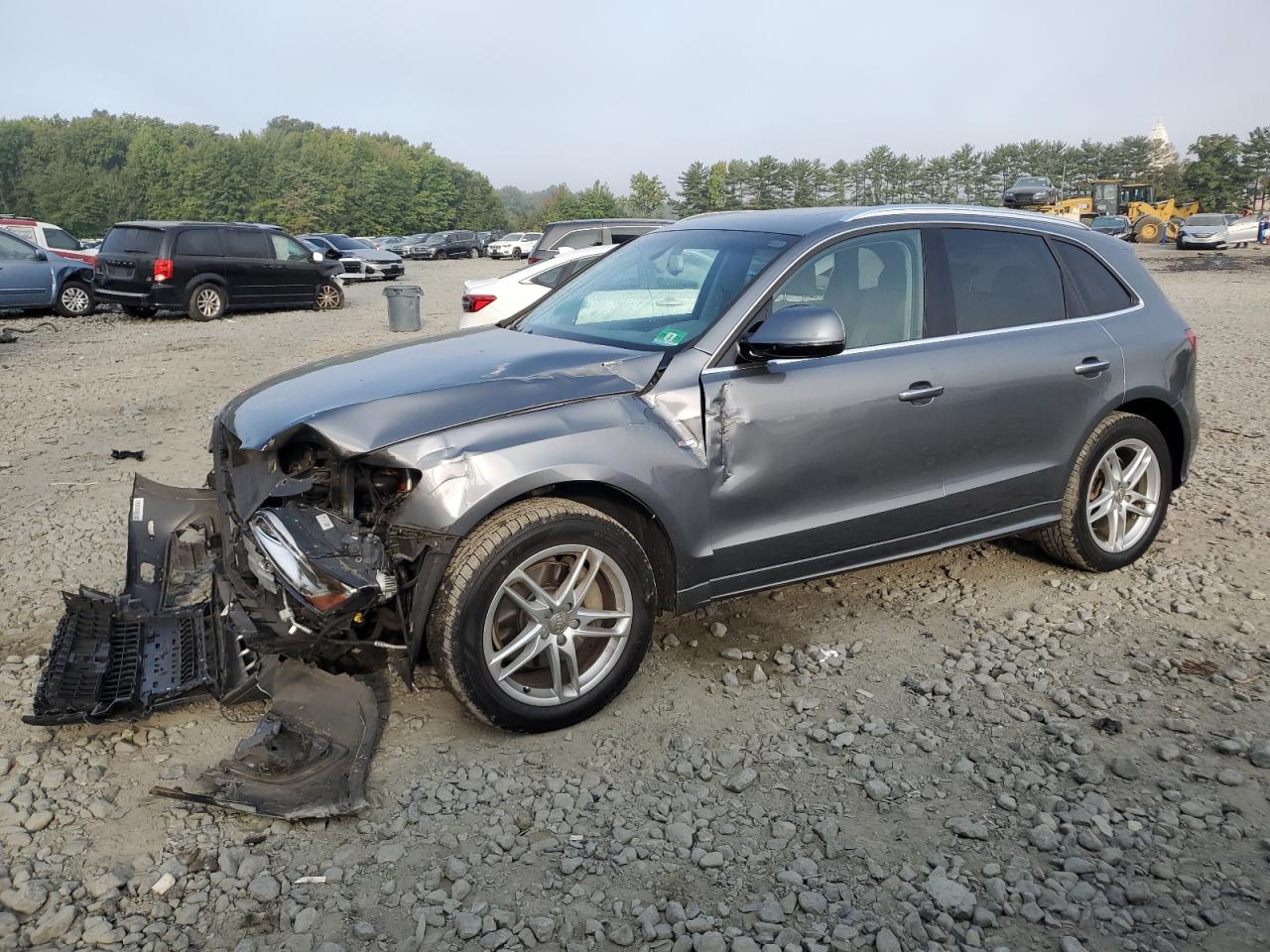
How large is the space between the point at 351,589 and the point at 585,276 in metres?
2.41

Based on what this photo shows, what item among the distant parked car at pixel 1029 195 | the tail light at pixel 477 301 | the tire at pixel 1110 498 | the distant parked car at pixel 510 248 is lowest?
the tire at pixel 1110 498

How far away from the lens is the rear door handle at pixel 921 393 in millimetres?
3986

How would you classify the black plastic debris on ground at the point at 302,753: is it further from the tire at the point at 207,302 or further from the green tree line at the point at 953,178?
the green tree line at the point at 953,178

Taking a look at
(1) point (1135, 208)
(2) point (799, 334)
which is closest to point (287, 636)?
(2) point (799, 334)

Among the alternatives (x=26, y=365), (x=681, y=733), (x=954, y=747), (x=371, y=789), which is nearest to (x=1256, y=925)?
(x=954, y=747)

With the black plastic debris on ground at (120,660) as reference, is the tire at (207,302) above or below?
above

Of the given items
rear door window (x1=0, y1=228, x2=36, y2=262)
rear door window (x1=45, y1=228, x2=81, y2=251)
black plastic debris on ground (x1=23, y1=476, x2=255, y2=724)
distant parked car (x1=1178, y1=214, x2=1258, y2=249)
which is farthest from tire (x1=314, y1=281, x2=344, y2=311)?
distant parked car (x1=1178, y1=214, x2=1258, y2=249)

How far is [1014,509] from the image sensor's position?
4484 millimetres

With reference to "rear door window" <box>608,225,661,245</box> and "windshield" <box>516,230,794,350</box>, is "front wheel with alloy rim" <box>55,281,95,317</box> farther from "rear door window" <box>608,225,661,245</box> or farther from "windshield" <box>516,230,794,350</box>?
"windshield" <box>516,230,794,350</box>

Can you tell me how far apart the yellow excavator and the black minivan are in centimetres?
3157

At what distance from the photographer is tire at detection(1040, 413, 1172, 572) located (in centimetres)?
468

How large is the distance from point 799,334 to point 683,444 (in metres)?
0.59

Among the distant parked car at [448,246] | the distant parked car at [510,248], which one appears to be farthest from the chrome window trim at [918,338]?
the distant parked car at [448,246]

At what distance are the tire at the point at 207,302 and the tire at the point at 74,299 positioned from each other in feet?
6.56
